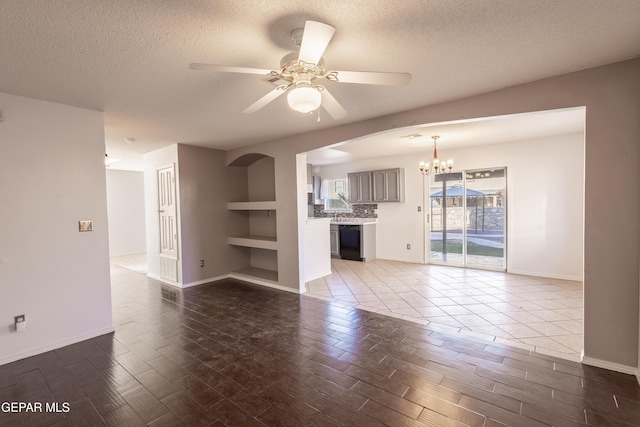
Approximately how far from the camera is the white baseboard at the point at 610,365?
7.14 ft

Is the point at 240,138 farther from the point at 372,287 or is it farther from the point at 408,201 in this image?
the point at 408,201

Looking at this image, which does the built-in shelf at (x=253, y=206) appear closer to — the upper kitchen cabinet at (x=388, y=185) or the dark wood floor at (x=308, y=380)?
the dark wood floor at (x=308, y=380)

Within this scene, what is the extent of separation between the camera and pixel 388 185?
658 centimetres

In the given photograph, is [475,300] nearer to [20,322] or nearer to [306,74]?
[306,74]

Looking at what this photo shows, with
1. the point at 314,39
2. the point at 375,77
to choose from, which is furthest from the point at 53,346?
the point at 375,77

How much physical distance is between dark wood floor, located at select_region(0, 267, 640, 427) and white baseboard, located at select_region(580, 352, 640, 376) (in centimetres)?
6

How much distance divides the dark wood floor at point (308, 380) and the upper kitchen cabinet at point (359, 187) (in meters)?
4.06

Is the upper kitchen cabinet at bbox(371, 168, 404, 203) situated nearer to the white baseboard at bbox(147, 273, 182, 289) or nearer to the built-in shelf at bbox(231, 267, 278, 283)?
the built-in shelf at bbox(231, 267, 278, 283)

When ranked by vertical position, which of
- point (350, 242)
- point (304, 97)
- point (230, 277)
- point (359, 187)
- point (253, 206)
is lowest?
point (230, 277)

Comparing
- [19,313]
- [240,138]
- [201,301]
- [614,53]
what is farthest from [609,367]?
[19,313]

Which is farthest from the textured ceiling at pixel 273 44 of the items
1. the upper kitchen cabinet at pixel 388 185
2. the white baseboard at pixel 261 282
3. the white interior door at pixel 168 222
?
the upper kitchen cabinet at pixel 388 185

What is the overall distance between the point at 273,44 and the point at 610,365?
3490 millimetres

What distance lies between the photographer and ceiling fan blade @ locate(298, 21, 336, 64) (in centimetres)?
136

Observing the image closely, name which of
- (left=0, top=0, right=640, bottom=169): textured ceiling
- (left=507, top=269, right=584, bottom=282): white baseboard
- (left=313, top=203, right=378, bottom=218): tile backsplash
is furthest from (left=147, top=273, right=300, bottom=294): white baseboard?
(left=507, top=269, right=584, bottom=282): white baseboard
